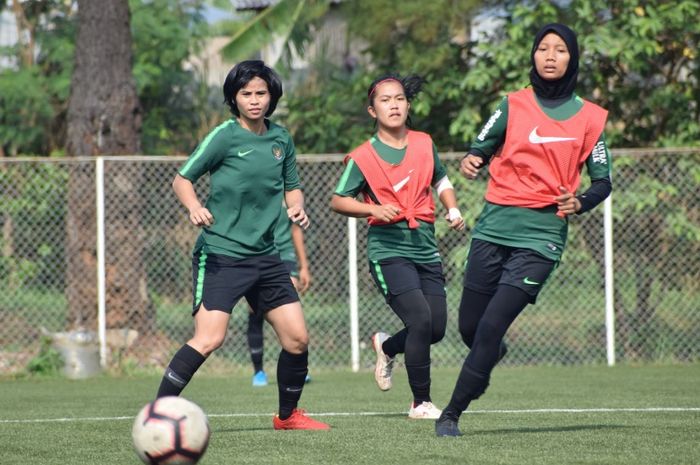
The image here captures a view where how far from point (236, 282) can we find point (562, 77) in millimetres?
1957

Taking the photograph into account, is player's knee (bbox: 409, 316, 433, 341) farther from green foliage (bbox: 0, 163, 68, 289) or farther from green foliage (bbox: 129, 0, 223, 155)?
green foliage (bbox: 129, 0, 223, 155)

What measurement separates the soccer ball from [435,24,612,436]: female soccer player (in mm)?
1528

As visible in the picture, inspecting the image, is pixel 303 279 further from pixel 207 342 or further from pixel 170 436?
pixel 170 436

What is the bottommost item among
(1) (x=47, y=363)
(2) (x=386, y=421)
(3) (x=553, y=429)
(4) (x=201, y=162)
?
(1) (x=47, y=363)

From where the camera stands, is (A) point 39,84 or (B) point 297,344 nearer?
(B) point 297,344

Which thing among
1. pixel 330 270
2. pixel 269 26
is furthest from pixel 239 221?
pixel 269 26

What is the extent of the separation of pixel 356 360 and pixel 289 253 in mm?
2425

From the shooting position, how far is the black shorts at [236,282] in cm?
629

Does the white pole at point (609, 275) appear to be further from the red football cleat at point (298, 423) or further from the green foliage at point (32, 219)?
the red football cleat at point (298, 423)

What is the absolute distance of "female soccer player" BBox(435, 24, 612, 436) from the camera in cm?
603

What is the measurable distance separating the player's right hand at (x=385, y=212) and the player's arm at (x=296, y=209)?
429mm

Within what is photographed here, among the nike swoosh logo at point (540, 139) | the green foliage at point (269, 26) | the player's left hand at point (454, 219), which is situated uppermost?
the green foliage at point (269, 26)

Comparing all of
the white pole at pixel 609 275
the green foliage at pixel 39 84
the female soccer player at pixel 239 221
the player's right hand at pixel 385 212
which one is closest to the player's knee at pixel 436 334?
the player's right hand at pixel 385 212

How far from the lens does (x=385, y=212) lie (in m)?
6.75
